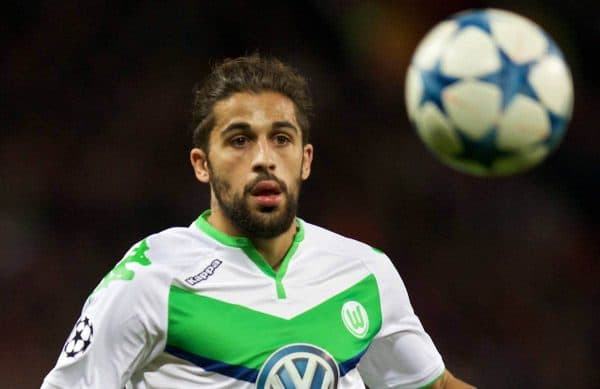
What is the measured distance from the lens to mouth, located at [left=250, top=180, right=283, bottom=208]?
4355 millimetres

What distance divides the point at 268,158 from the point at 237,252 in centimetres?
39

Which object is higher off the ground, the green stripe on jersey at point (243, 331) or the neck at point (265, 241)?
the neck at point (265, 241)

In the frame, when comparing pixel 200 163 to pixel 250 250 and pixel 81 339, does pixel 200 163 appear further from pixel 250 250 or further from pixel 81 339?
pixel 81 339

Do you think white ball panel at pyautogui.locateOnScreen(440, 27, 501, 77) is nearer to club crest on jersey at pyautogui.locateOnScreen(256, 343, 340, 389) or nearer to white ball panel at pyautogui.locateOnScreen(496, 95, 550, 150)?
white ball panel at pyautogui.locateOnScreen(496, 95, 550, 150)

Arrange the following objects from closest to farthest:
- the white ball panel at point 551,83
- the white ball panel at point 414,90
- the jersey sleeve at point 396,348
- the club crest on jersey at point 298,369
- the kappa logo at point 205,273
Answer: the club crest on jersey at point 298,369 → the kappa logo at point 205,273 → the white ball panel at point 551,83 → the white ball panel at point 414,90 → the jersey sleeve at point 396,348

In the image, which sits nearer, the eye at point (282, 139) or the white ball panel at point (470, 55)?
the white ball panel at point (470, 55)

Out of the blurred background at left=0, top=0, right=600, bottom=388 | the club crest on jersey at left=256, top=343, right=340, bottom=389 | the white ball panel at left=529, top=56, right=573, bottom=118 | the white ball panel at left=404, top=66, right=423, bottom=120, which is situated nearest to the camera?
the club crest on jersey at left=256, top=343, right=340, bottom=389

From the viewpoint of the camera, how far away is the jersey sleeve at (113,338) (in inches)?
158

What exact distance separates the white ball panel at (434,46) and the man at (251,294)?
1.69 ft

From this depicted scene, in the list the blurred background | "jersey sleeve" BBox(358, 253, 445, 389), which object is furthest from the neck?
the blurred background

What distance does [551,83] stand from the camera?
4.39 metres

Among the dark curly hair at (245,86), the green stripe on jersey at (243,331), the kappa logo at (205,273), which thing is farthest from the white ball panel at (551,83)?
the kappa logo at (205,273)

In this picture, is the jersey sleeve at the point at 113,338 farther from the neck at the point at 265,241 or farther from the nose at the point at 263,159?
the nose at the point at 263,159

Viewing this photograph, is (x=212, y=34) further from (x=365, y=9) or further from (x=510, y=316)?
(x=510, y=316)
